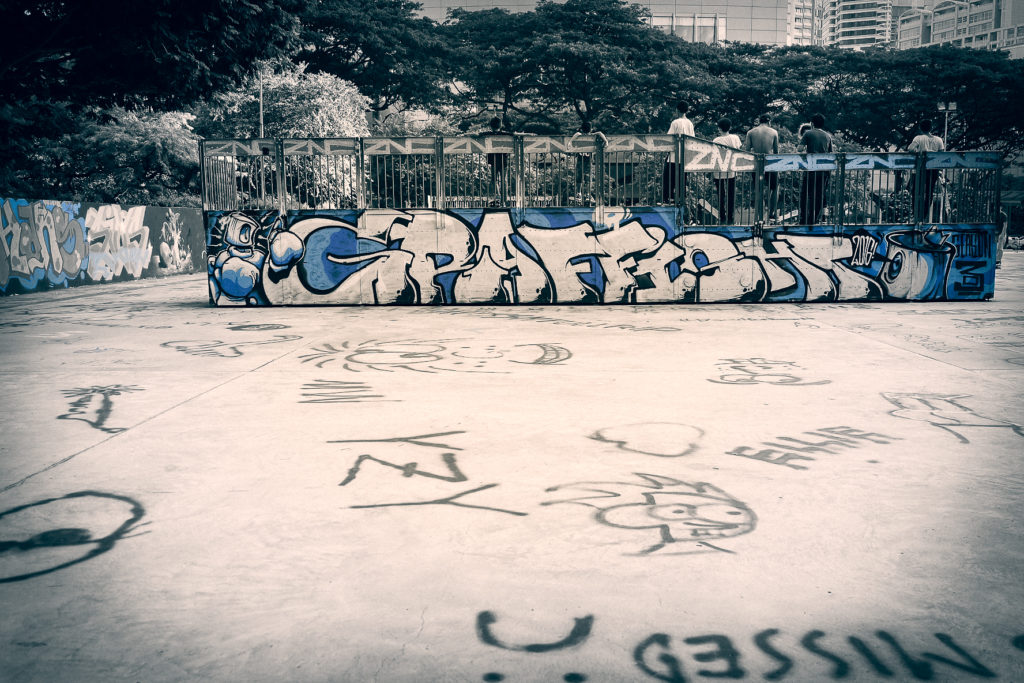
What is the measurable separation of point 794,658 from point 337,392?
14.9ft

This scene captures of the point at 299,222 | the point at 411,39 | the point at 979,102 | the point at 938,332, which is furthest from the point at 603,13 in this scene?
the point at 938,332

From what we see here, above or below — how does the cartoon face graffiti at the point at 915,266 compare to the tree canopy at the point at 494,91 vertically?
below

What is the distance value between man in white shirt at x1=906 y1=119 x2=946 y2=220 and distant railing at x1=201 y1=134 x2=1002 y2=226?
0.02 meters

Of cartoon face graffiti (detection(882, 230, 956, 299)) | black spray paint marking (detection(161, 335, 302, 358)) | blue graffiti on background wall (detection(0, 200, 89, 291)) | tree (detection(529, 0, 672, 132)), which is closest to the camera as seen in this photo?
black spray paint marking (detection(161, 335, 302, 358))

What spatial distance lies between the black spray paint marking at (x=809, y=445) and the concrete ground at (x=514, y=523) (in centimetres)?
2

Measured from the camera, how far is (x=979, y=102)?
4822cm

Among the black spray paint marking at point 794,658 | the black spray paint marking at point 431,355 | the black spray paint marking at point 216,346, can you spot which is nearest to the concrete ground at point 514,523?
the black spray paint marking at point 794,658

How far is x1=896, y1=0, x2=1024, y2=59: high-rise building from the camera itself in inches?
5645

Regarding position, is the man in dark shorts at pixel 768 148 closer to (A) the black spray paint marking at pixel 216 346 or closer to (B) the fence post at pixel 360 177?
(B) the fence post at pixel 360 177

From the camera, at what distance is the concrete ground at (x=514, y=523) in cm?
239

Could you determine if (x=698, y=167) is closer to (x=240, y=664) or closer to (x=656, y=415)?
(x=656, y=415)

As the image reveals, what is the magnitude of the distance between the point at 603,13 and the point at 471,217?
3423 cm

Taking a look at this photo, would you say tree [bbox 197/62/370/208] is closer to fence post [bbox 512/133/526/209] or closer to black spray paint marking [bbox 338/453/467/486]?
fence post [bbox 512/133/526/209]

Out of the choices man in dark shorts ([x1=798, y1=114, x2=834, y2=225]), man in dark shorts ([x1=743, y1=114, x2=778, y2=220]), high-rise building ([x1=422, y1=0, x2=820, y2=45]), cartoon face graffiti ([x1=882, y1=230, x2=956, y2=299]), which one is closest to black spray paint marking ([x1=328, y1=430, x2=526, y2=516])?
man in dark shorts ([x1=743, y1=114, x2=778, y2=220])
